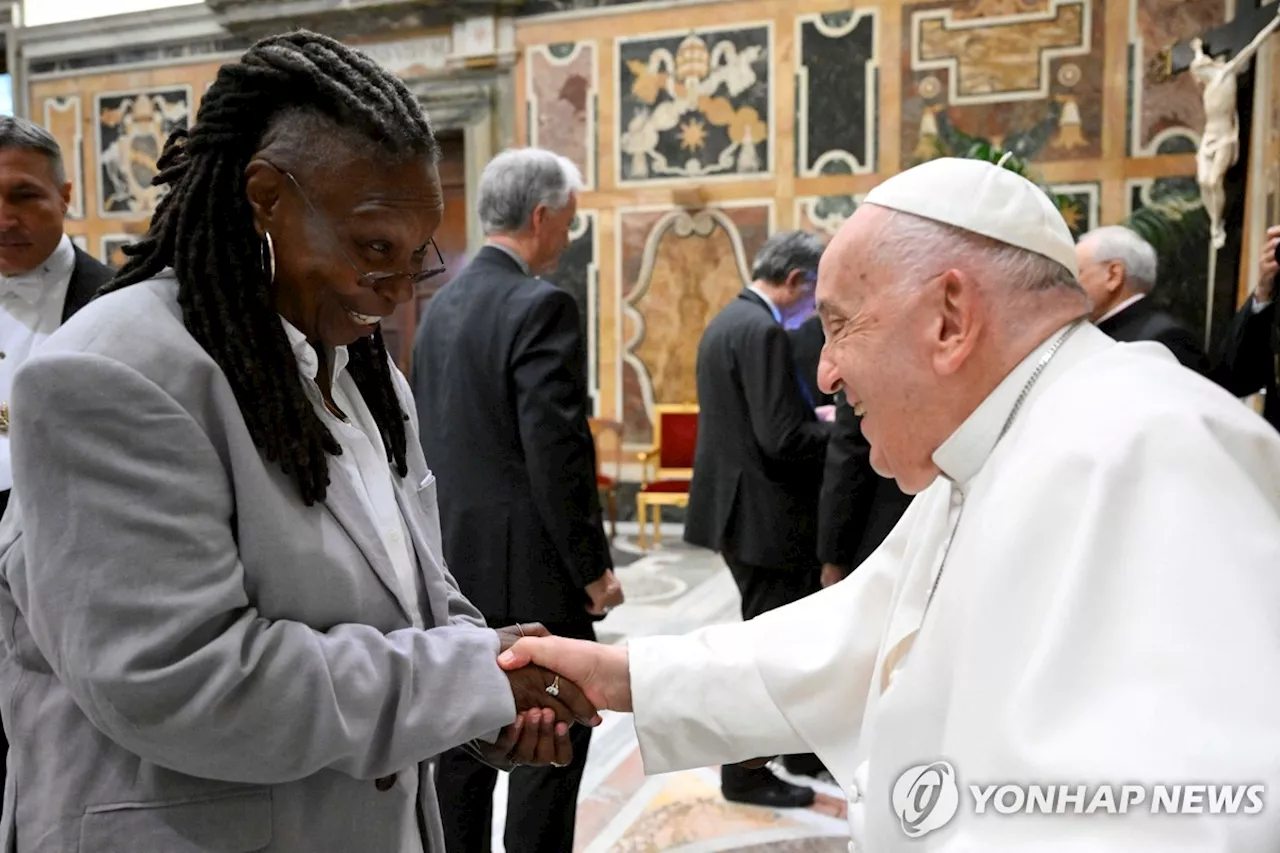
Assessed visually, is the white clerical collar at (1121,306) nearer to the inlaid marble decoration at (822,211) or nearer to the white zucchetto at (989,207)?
the white zucchetto at (989,207)

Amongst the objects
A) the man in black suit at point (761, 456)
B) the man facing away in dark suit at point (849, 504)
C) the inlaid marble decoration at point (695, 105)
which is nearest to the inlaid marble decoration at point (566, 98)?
the inlaid marble decoration at point (695, 105)

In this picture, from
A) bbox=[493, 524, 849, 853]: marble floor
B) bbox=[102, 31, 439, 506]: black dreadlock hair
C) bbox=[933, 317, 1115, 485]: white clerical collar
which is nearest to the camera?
bbox=[102, 31, 439, 506]: black dreadlock hair

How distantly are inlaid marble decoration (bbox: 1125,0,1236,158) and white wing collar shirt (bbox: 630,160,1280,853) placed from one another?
6.89 meters

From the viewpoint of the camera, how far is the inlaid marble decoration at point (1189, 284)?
723 centimetres

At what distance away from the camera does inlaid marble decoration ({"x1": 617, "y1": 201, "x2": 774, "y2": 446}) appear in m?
8.47

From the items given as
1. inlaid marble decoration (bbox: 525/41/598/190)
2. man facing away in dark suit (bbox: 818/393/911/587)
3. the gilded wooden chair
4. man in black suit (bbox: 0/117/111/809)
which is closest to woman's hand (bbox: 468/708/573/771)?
man in black suit (bbox: 0/117/111/809)

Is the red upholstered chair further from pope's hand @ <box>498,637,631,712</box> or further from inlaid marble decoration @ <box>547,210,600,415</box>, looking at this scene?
pope's hand @ <box>498,637,631,712</box>

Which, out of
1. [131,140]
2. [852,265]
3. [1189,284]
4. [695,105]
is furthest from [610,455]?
[852,265]

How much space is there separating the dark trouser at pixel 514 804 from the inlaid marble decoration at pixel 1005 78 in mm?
6224

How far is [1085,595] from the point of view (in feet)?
3.79

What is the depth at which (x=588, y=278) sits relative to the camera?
8.90m

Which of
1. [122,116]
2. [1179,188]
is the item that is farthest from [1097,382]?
[122,116]

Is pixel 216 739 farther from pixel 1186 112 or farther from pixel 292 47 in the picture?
pixel 1186 112

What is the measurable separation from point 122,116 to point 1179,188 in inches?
374
